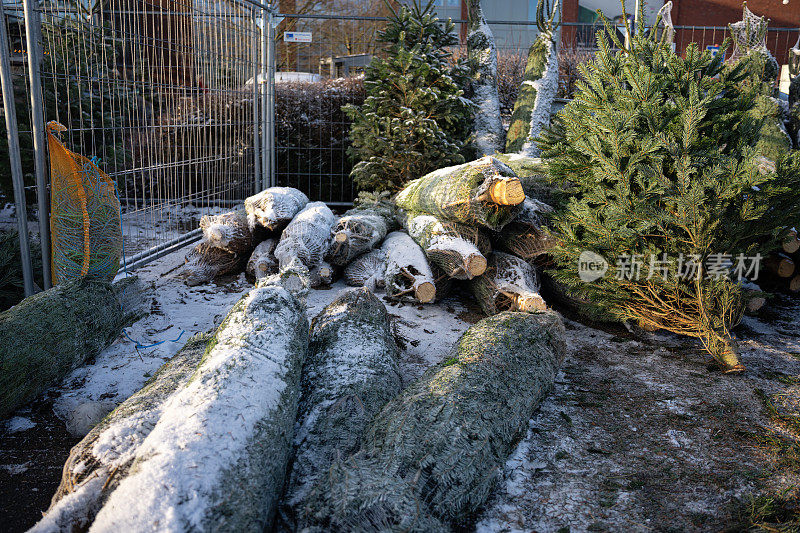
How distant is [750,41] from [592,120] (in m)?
5.85

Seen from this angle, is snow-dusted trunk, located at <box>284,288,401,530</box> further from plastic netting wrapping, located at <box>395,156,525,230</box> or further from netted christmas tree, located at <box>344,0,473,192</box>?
netted christmas tree, located at <box>344,0,473,192</box>

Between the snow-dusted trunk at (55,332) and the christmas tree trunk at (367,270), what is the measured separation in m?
1.88

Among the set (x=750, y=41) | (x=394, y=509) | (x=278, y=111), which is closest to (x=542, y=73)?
(x=750, y=41)

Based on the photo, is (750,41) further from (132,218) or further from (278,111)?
(132,218)

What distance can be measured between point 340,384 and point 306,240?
7.57ft

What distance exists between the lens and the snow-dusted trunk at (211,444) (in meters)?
1.70

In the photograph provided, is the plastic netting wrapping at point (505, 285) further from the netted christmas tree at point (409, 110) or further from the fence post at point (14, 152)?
the fence post at point (14, 152)

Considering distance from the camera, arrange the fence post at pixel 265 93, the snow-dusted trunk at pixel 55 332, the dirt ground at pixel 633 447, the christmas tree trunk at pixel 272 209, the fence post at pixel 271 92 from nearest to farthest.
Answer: the dirt ground at pixel 633 447 < the snow-dusted trunk at pixel 55 332 < the christmas tree trunk at pixel 272 209 < the fence post at pixel 265 93 < the fence post at pixel 271 92

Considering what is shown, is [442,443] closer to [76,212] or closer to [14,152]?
[76,212]

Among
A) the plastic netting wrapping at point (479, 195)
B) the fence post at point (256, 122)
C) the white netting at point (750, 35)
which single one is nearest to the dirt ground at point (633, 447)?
the plastic netting wrapping at point (479, 195)

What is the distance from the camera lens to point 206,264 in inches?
206

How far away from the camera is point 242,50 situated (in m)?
6.53

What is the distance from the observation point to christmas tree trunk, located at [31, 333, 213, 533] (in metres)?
1.88

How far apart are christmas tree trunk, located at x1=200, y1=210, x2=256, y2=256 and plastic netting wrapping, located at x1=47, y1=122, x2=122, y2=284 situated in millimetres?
1128
